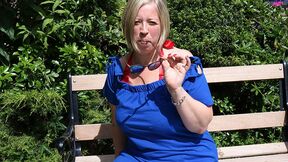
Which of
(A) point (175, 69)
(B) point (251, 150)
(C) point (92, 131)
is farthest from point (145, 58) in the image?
(B) point (251, 150)

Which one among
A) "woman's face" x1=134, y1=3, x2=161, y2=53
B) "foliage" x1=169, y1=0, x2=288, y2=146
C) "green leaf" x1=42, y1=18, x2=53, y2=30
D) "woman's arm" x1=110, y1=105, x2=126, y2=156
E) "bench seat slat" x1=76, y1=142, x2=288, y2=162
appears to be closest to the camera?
"woman's face" x1=134, y1=3, x2=161, y2=53

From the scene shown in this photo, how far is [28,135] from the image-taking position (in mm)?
3537

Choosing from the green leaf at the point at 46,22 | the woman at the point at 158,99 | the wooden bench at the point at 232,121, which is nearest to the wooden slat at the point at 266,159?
the wooden bench at the point at 232,121

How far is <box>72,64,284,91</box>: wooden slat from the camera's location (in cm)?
328

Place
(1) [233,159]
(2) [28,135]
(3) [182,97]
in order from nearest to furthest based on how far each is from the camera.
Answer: (3) [182,97]
(1) [233,159]
(2) [28,135]

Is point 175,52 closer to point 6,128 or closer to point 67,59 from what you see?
point 67,59

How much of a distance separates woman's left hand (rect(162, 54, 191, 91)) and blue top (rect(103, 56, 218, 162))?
0.11 metres

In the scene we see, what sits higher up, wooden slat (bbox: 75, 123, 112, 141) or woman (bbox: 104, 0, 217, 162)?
woman (bbox: 104, 0, 217, 162)

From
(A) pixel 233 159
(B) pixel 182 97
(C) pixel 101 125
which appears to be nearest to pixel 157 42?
(B) pixel 182 97

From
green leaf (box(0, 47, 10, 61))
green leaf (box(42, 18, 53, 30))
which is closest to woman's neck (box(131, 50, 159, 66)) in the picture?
green leaf (box(42, 18, 53, 30))

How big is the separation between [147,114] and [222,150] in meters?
1.13

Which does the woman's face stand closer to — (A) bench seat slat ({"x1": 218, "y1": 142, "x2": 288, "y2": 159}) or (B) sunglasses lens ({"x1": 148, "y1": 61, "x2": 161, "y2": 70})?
(B) sunglasses lens ({"x1": 148, "y1": 61, "x2": 161, "y2": 70})

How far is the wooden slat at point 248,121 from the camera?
337 centimetres

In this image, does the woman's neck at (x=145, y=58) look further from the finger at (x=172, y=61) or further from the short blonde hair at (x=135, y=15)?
the finger at (x=172, y=61)
